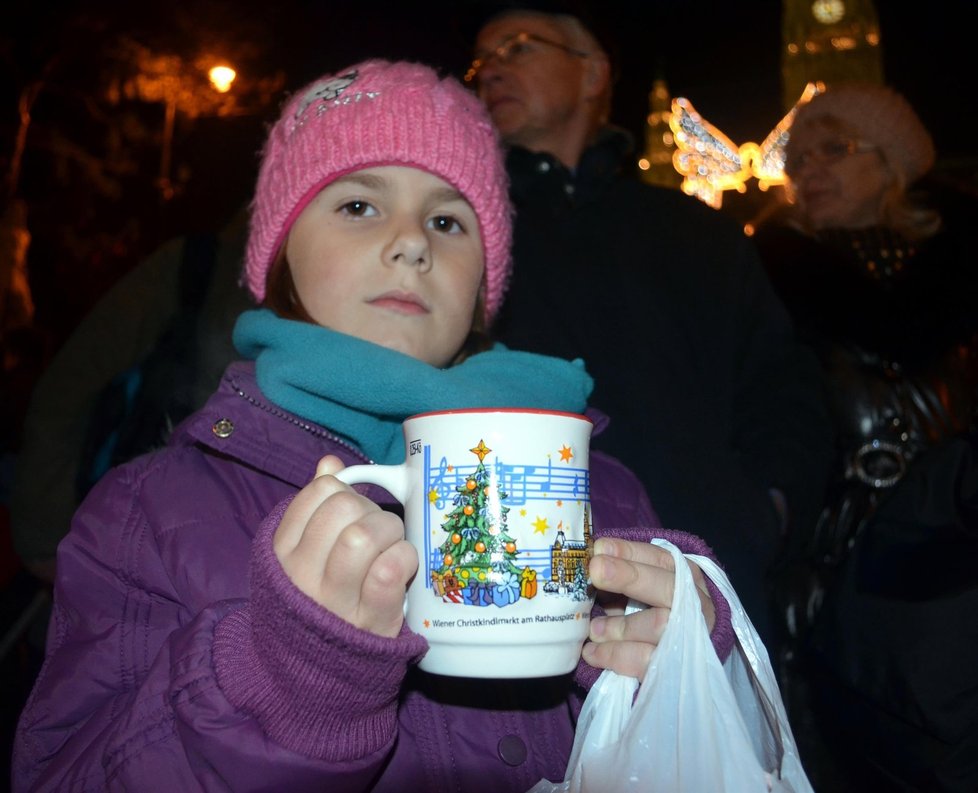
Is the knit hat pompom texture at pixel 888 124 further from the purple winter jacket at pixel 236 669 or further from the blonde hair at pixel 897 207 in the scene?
the purple winter jacket at pixel 236 669

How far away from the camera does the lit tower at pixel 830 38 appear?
1420 centimetres

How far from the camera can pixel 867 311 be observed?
7.20 feet

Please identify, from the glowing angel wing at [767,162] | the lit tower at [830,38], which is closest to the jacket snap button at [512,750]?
the glowing angel wing at [767,162]

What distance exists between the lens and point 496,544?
74cm

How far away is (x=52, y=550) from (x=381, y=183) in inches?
52.0

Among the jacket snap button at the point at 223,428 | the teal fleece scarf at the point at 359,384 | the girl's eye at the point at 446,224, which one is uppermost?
the girl's eye at the point at 446,224

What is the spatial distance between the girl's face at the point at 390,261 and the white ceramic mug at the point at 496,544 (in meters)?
0.47

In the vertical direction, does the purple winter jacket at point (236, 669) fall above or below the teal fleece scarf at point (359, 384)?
below

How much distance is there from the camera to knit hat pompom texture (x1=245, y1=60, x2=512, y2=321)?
4.34ft

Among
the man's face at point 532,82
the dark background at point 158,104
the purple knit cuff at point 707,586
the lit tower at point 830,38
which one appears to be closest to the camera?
the purple knit cuff at point 707,586

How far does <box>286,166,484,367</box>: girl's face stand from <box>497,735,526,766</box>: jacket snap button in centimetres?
59

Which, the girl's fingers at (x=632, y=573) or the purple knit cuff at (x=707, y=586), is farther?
the purple knit cuff at (x=707, y=586)

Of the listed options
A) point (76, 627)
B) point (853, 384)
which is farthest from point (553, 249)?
point (76, 627)

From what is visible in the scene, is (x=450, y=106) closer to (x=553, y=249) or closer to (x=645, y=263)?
(x=553, y=249)
